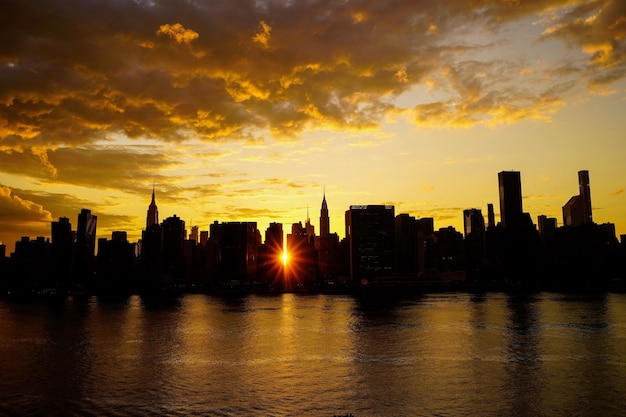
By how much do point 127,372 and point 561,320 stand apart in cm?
12576

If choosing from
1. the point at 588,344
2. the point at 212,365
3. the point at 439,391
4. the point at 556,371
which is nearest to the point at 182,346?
the point at 212,365

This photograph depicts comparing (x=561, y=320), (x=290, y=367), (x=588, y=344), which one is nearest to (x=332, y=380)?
(x=290, y=367)

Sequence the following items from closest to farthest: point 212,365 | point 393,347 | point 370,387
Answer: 1. point 370,387
2. point 212,365
3. point 393,347

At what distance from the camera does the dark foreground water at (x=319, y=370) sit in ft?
195

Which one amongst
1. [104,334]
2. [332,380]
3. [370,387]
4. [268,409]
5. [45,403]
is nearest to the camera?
[268,409]

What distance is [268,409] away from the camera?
57812 millimetres

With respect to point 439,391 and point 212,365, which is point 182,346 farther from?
point 439,391

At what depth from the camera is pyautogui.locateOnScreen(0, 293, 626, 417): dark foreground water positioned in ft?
Result: 195

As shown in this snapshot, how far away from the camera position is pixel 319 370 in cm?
7906

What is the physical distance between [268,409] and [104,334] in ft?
278

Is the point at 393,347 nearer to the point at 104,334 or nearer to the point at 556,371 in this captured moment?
the point at 556,371

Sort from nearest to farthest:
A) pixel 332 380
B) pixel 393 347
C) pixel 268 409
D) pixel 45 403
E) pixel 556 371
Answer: pixel 268 409
pixel 45 403
pixel 332 380
pixel 556 371
pixel 393 347

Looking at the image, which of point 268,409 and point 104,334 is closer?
point 268,409

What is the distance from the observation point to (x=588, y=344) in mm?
103875
